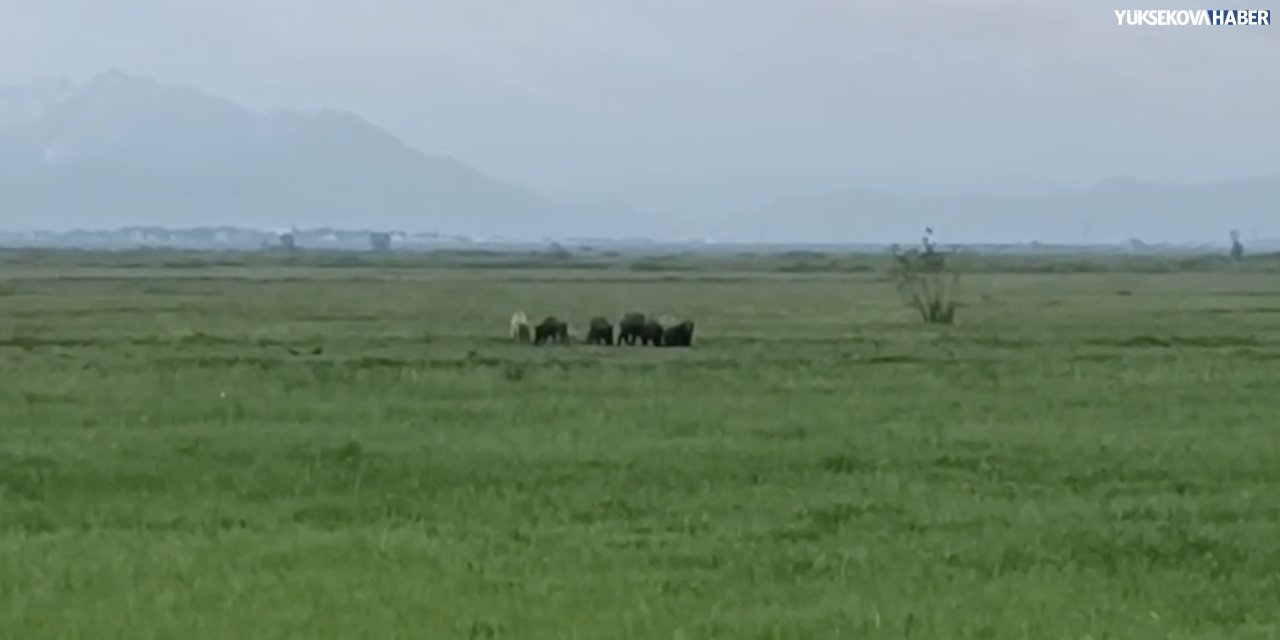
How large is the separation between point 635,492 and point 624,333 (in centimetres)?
2222

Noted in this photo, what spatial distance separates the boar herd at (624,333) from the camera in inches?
1486

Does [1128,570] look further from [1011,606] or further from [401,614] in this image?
[401,614]

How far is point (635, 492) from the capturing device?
16.1 meters

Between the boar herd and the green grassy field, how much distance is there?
1.81 meters

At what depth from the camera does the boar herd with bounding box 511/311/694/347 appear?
3775 centimetres

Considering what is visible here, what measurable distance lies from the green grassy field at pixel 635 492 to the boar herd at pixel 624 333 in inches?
71.2

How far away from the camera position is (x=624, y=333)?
126ft

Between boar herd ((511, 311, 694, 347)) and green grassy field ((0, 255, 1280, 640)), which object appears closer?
green grassy field ((0, 255, 1280, 640))

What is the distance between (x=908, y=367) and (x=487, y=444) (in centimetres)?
1335

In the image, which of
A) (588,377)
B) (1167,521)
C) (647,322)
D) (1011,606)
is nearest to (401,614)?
(1011,606)

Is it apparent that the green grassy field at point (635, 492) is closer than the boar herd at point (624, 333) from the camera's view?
Yes

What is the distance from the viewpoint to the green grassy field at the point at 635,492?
11.2 meters

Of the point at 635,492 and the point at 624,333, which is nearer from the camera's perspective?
the point at 635,492

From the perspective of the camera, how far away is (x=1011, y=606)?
11367 mm
